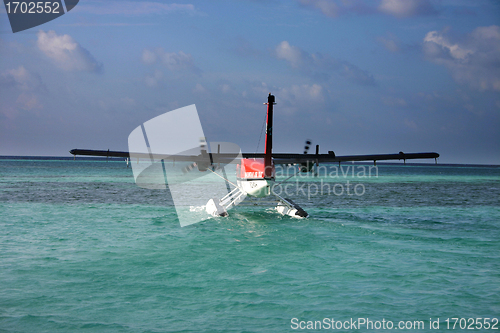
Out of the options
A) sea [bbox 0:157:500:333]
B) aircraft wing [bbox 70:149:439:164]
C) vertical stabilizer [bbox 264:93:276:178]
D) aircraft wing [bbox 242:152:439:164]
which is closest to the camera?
sea [bbox 0:157:500:333]

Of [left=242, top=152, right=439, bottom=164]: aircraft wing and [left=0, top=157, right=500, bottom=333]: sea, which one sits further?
[left=242, top=152, right=439, bottom=164]: aircraft wing

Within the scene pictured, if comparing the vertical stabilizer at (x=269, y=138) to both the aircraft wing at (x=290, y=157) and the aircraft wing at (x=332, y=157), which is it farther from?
the aircraft wing at (x=332, y=157)

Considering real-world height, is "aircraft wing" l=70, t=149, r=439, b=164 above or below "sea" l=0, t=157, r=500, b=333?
above

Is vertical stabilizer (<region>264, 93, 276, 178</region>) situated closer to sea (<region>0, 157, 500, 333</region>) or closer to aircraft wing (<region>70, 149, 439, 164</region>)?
sea (<region>0, 157, 500, 333</region>)

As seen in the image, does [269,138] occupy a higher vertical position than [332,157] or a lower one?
higher

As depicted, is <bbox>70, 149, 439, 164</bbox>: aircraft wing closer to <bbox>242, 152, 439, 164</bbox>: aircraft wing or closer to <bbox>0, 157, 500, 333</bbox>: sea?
<bbox>242, 152, 439, 164</bbox>: aircraft wing

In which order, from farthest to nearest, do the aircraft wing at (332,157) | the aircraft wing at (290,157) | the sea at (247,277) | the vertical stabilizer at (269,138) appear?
the aircraft wing at (332,157), the aircraft wing at (290,157), the vertical stabilizer at (269,138), the sea at (247,277)

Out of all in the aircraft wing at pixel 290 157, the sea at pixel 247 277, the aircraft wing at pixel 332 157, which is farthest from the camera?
the aircraft wing at pixel 332 157

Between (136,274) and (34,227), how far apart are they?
9710 mm

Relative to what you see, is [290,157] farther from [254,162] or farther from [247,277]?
[247,277]

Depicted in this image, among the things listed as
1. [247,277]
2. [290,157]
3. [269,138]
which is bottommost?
[247,277]

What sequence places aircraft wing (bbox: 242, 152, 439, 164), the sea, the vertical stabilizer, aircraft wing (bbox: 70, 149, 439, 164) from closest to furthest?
the sea
the vertical stabilizer
aircraft wing (bbox: 70, 149, 439, 164)
aircraft wing (bbox: 242, 152, 439, 164)

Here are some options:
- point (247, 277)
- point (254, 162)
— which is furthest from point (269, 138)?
point (247, 277)

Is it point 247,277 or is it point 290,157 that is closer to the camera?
point 247,277
